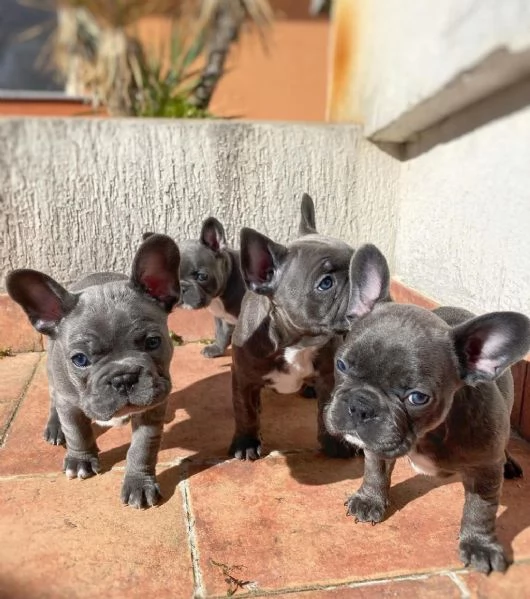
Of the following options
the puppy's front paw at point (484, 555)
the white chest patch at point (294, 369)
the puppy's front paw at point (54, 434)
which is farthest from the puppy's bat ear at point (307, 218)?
the puppy's front paw at point (484, 555)

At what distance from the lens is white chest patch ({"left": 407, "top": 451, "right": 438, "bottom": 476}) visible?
9.08 feet

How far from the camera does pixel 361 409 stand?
2.47 meters

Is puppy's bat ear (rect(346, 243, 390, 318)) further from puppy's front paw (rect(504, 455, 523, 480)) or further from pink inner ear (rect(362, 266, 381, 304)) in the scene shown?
puppy's front paw (rect(504, 455, 523, 480))

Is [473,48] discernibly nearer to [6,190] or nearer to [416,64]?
[416,64]

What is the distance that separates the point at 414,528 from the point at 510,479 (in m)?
0.82

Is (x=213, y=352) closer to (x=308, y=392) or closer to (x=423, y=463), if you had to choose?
(x=308, y=392)

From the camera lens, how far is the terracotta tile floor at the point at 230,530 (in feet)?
8.74

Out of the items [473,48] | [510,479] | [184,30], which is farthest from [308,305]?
[184,30]

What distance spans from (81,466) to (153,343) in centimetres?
100

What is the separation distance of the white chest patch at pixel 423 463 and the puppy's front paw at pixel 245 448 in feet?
3.78

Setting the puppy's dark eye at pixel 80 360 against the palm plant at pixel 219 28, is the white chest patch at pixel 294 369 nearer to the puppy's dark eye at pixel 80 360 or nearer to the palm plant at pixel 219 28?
the puppy's dark eye at pixel 80 360

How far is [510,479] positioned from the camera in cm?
346

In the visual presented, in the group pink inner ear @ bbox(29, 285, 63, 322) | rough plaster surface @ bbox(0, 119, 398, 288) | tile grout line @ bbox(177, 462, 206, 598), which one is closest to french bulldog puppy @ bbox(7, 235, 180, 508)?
pink inner ear @ bbox(29, 285, 63, 322)

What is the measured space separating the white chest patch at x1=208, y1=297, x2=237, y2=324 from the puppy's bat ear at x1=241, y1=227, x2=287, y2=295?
6.10 ft
